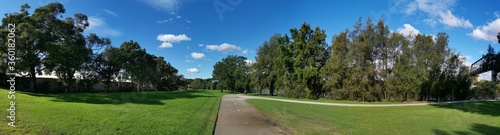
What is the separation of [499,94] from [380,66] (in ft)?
92.6

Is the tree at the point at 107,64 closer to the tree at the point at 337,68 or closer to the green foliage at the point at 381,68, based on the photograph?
the green foliage at the point at 381,68

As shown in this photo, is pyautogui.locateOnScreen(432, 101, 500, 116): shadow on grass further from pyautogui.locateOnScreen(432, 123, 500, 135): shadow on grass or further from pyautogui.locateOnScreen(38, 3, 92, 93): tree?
pyautogui.locateOnScreen(38, 3, 92, 93): tree

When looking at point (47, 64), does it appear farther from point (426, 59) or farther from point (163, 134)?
point (426, 59)

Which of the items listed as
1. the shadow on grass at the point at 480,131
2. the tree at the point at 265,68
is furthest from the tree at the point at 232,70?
the shadow on grass at the point at 480,131

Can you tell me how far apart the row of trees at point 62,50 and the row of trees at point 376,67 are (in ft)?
96.7

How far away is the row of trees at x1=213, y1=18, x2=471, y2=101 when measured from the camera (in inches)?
1255

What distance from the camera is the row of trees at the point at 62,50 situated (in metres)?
22.8

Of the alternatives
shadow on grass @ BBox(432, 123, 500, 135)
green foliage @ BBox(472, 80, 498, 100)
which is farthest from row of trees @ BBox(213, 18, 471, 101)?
shadow on grass @ BBox(432, 123, 500, 135)

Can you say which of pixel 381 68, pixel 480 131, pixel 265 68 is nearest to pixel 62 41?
pixel 265 68

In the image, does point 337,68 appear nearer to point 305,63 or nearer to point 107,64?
point 305,63

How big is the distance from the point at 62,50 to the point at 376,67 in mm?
36146

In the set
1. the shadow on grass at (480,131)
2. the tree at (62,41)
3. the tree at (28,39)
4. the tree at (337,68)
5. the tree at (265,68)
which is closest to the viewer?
the shadow on grass at (480,131)

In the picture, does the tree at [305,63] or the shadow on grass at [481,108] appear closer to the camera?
the shadow on grass at [481,108]

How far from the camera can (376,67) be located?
1331 inches
